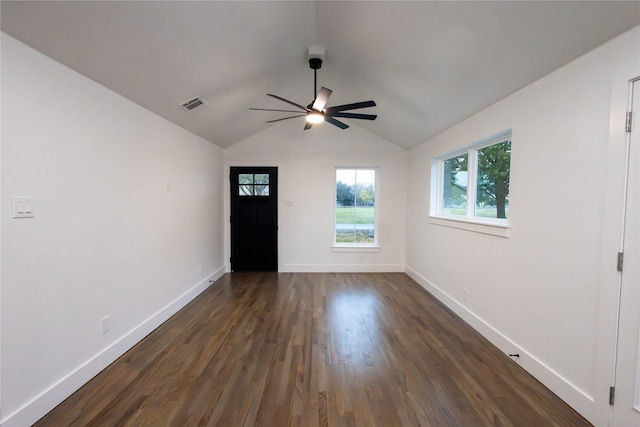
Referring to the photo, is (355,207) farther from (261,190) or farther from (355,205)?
(261,190)

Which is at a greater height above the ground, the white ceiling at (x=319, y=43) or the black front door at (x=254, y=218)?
the white ceiling at (x=319, y=43)

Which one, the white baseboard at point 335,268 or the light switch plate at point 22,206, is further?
the white baseboard at point 335,268

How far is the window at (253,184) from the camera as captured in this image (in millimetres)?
5086

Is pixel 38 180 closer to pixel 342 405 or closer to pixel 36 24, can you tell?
pixel 36 24

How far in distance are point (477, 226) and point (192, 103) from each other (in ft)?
11.2

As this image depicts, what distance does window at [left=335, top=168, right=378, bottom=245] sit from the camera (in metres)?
5.17

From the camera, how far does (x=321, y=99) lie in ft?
8.37

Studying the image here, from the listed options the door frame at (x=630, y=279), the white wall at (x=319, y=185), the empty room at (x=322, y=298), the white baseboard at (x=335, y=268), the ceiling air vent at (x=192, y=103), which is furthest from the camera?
the white baseboard at (x=335, y=268)

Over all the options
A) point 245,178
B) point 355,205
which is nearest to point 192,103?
point 245,178


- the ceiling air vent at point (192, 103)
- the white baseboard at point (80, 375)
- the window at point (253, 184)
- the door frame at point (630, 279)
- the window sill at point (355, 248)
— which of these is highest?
the ceiling air vent at point (192, 103)

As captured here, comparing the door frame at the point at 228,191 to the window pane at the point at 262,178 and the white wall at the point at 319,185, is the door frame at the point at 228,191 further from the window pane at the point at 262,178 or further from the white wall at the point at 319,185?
the window pane at the point at 262,178

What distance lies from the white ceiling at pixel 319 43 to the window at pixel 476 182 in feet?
1.54

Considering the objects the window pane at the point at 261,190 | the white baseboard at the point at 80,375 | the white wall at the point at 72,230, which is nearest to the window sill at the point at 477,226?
the window pane at the point at 261,190

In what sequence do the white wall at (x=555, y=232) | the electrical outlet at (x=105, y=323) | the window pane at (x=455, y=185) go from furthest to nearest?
the window pane at (x=455, y=185) → the electrical outlet at (x=105, y=323) → the white wall at (x=555, y=232)
